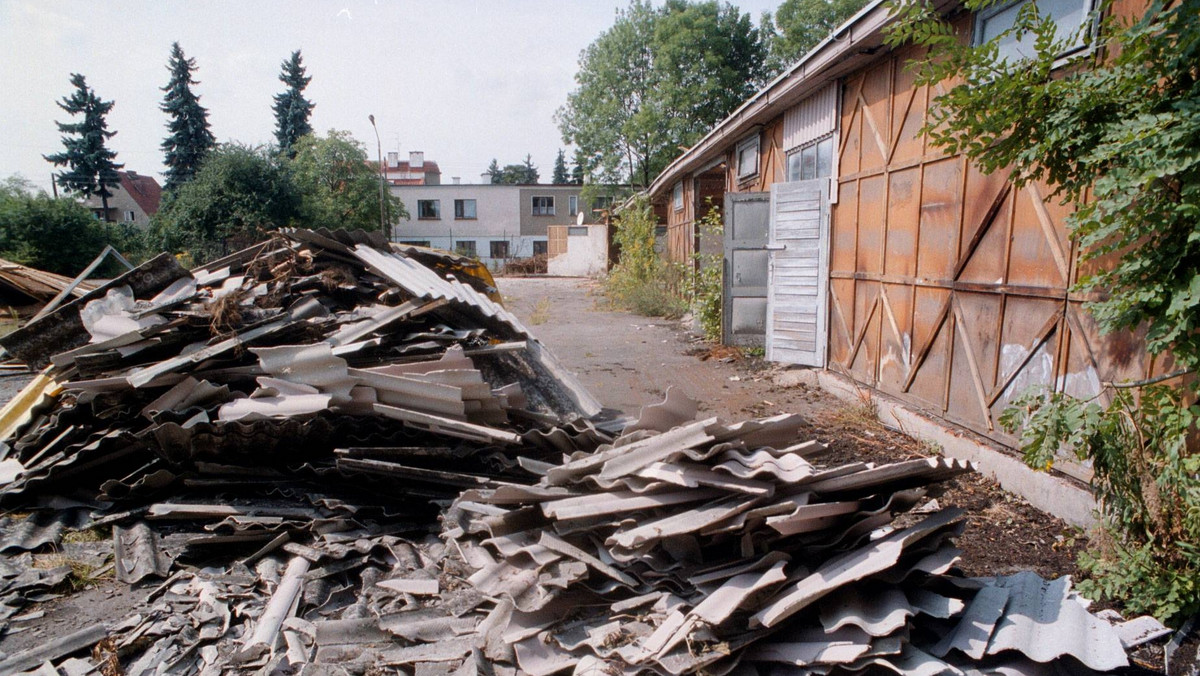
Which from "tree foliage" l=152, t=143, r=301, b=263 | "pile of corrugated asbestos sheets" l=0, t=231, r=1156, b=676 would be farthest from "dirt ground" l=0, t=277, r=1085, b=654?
"tree foliage" l=152, t=143, r=301, b=263

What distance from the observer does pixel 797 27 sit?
34406mm

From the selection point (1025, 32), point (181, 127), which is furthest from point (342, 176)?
point (1025, 32)

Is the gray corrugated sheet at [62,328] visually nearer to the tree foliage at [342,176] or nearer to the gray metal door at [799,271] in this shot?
the gray metal door at [799,271]

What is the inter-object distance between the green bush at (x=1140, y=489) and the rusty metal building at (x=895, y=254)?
2.37 feet

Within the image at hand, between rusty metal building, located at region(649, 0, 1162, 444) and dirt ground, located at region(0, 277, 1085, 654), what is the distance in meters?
0.55

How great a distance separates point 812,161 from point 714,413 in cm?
376

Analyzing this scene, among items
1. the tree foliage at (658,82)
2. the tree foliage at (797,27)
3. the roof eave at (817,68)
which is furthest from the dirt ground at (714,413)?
the tree foliage at (797,27)

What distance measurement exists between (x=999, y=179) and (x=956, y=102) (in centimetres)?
160

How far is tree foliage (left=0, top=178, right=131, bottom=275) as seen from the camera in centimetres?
2145

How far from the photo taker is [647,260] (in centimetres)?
1819

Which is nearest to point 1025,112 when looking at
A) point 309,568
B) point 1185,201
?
point 1185,201

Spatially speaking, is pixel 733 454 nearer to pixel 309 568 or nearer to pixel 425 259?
pixel 309 568

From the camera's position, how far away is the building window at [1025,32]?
411cm

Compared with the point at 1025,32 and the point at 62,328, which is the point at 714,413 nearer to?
the point at 1025,32
